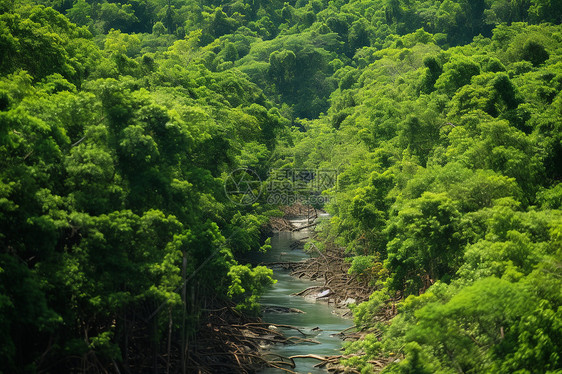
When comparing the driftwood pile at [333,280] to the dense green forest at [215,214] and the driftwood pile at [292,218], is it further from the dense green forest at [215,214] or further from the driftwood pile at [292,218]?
the driftwood pile at [292,218]

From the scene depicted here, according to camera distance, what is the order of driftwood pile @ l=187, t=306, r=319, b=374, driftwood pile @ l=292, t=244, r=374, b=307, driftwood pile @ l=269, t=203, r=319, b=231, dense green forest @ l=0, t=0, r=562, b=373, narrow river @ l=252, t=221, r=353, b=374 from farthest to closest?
driftwood pile @ l=269, t=203, r=319, b=231 < driftwood pile @ l=292, t=244, r=374, b=307 < narrow river @ l=252, t=221, r=353, b=374 < driftwood pile @ l=187, t=306, r=319, b=374 < dense green forest @ l=0, t=0, r=562, b=373

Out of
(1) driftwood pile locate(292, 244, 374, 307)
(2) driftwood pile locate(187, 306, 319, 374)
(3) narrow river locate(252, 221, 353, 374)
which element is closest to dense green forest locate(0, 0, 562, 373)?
(2) driftwood pile locate(187, 306, 319, 374)

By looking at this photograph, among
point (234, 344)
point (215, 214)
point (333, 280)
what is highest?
point (215, 214)

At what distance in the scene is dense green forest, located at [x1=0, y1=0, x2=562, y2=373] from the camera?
46.8 feet

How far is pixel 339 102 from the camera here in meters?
67.4

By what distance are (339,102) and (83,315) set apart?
5441 centimetres

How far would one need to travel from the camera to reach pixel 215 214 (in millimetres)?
25234

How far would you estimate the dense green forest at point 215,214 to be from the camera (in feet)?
46.8

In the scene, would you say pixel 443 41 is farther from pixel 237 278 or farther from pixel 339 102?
pixel 237 278

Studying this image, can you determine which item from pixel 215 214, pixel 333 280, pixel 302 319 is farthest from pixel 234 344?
pixel 333 280

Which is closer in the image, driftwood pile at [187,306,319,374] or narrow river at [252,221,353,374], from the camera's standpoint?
driftwood pile at [187,306,319,374]

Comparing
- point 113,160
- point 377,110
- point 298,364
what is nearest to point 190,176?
point 113,160

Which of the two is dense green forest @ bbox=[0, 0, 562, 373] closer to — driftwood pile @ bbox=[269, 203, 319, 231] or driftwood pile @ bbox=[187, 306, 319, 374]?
driftwood pile @ bbox=[187, 306, 319, 374]

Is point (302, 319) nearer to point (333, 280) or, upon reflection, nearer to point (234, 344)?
point (333, 280)
